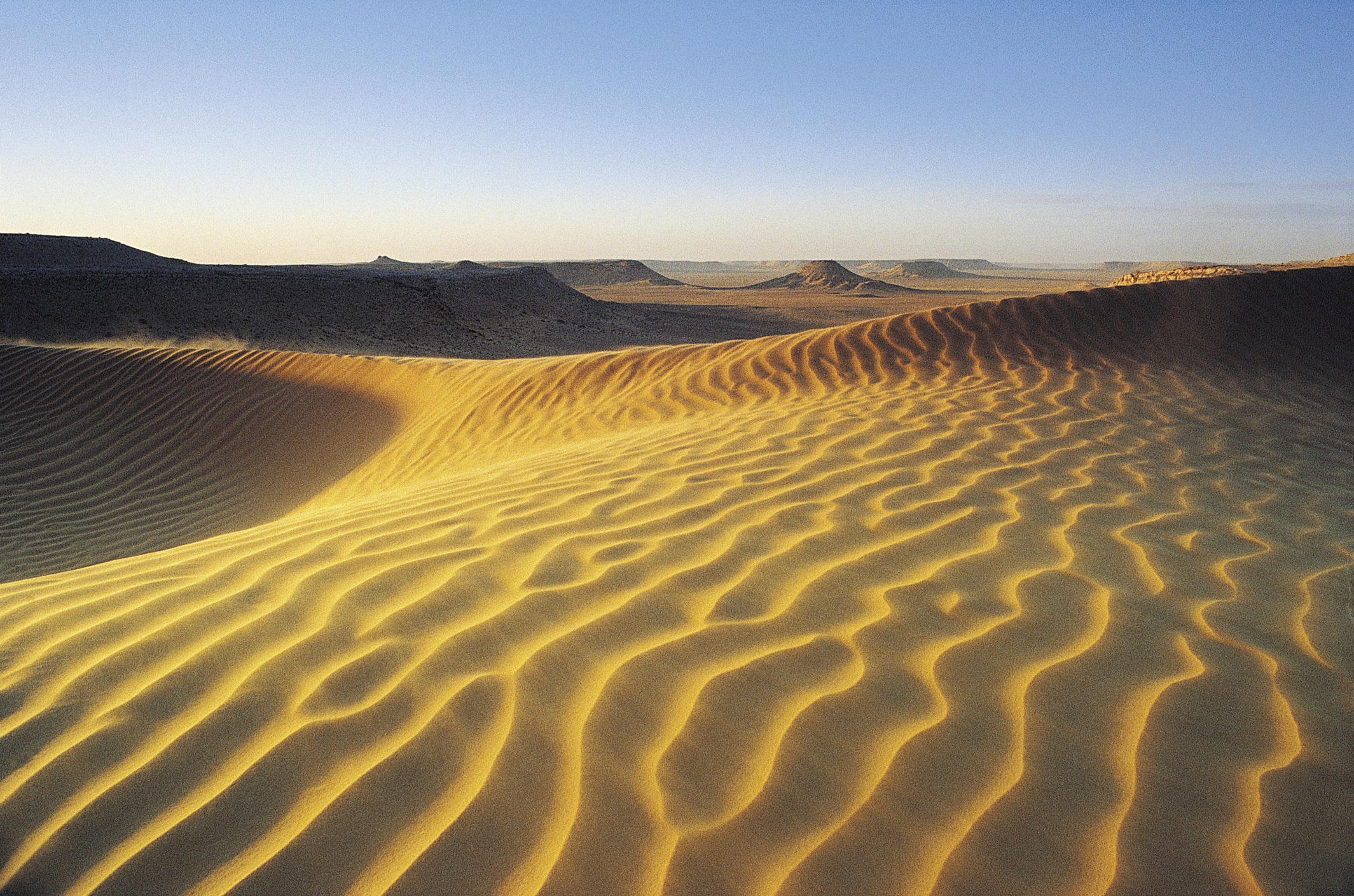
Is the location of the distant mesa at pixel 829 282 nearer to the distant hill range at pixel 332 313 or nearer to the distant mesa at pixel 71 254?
the distant hill range at pixel 332 313

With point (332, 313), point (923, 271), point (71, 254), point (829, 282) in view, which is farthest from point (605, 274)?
point (332, 313)

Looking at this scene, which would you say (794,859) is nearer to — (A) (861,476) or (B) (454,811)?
(B) (454,811)

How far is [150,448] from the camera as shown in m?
7.82

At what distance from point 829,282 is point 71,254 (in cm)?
4442

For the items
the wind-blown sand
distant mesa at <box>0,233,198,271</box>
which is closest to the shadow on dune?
the wind-blown sand

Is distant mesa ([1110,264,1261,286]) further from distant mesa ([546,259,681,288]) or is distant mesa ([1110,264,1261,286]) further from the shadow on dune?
distant mesa ([546,259,681,288])

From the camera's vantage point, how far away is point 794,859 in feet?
4.46

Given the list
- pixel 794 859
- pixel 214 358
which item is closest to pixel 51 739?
pixel 794 859

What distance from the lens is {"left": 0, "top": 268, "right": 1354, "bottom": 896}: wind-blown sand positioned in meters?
1.37

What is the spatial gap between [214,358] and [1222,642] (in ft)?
33.4

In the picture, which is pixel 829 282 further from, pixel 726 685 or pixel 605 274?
pixel 726 685

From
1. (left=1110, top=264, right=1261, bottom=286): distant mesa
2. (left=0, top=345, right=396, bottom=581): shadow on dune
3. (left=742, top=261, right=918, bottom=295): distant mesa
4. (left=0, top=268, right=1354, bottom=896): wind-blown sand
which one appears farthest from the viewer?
(left=742, top=261, right=918, bottom=295): distant mesa

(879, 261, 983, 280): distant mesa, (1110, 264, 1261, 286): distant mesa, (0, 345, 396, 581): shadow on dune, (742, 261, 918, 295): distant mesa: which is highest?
(1110, 264, 1261, 286): distant mesa

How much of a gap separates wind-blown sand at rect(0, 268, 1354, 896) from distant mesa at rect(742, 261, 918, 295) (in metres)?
49.8
